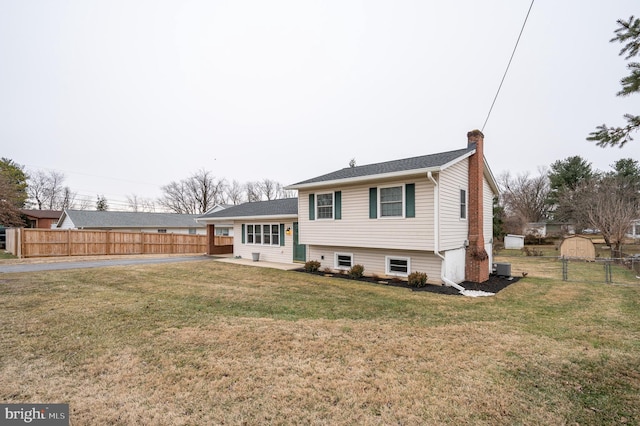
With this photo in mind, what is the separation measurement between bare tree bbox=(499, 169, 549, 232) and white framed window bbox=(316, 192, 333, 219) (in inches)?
1574

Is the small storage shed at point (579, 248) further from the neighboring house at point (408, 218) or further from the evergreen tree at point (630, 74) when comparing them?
the evergreen tree at point (630, 74)

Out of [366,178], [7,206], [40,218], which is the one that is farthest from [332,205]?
[40,218]

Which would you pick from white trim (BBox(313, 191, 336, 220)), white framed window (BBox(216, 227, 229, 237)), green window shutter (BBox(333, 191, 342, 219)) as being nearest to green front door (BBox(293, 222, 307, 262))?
white trim (BBox(313, 191, 336, 220))

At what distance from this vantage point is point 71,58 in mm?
13992

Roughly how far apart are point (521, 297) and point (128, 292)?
39.6ft

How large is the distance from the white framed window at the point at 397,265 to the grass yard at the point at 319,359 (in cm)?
305

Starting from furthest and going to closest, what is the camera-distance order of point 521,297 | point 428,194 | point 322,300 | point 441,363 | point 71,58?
point 71,58 < point 428,194 < point 521,297 < point 322,300 < point 441,363

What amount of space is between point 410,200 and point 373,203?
148 centimetres

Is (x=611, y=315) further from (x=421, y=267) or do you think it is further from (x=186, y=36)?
(x=186, y=36)

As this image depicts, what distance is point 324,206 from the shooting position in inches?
519

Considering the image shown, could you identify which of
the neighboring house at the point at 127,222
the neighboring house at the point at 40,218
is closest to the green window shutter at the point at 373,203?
the neighboring house at the point at 127,222

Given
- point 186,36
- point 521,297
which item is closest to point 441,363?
point 521,297

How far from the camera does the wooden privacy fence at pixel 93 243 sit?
58.5 feet

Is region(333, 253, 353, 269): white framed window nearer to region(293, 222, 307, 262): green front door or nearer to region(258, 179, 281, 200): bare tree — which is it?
region(293, 222, 307, 262): green front door
